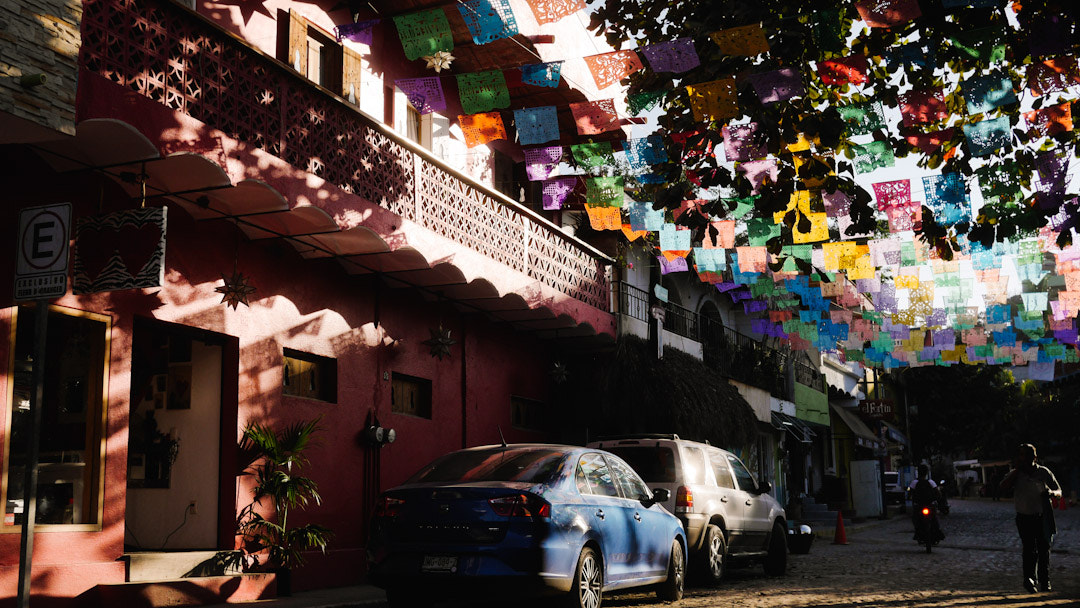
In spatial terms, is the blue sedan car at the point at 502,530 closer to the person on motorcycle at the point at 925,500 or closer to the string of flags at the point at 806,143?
the string of flags at the point at 806,143

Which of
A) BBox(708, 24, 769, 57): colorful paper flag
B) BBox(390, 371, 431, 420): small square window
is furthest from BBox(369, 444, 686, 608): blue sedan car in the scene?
BBox(390, 371, 431, 420): small square window

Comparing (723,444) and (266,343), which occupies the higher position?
(266,343)

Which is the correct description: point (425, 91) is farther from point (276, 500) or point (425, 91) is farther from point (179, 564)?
point (179, 564)

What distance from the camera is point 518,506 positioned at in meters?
8.94

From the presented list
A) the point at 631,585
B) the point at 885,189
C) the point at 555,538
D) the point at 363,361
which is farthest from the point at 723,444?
the point at 555,538

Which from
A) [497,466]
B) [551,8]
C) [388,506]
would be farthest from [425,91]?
[388,506]

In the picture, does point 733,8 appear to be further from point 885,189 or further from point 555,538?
point 885,189

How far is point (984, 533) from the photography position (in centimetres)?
2872

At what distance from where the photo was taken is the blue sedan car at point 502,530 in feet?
29.0

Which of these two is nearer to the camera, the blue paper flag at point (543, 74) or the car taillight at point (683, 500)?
the blue paper flag at point (543, 74)

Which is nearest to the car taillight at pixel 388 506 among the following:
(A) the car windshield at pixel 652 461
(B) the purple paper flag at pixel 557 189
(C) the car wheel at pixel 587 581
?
(C) the car wheel at pixel 587 581

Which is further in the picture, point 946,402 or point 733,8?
point 946,402

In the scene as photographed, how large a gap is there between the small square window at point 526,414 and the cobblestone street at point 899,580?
5099mm

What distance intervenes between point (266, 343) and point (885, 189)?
9298mm
